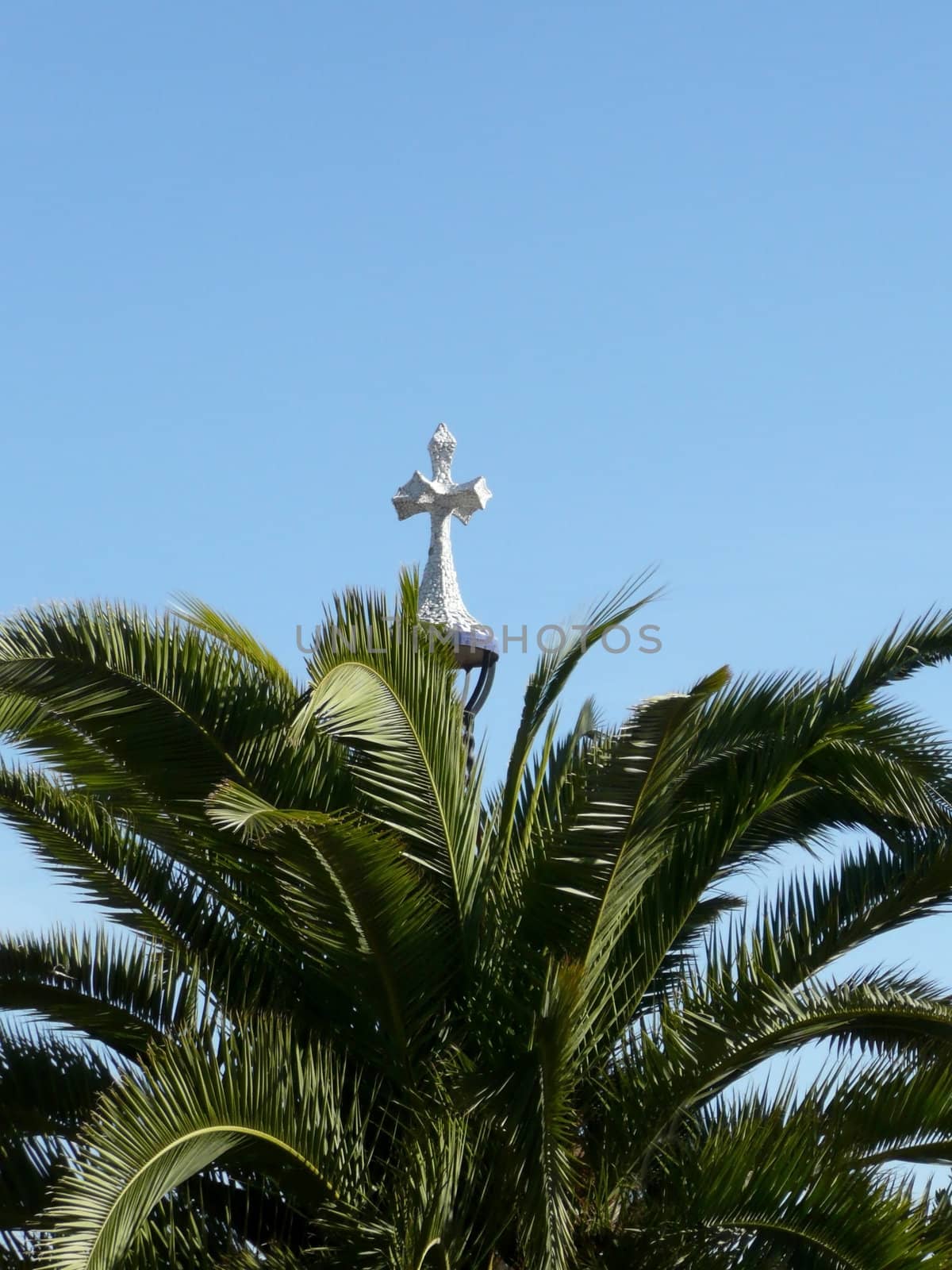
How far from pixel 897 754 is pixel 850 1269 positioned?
2.40m

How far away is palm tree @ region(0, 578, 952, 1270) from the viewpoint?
21.7 ft

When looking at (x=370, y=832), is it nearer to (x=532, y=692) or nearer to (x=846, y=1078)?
(x=532, y=692)

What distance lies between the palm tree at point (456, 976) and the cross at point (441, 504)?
56.6 inches

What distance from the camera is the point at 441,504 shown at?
977 cm

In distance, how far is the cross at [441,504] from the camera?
30.5ft

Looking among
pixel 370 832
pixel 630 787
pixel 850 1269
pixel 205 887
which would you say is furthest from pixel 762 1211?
Result: pixel 205 887

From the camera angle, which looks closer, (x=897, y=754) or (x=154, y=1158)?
(x=154, y=1158)

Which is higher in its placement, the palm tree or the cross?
the cross

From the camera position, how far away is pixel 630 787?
22.7ft

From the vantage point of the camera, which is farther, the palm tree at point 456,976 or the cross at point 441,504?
A: the cross at point 441,504

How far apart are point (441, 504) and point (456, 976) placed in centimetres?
330

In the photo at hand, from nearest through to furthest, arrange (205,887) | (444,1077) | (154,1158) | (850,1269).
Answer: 1. (154,1158)
2. (850,1269)
3. (444,1077)
4. (205,887)

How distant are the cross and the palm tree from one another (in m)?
1.44

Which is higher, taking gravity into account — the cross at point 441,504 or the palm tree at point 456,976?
the cross at point 441,504
